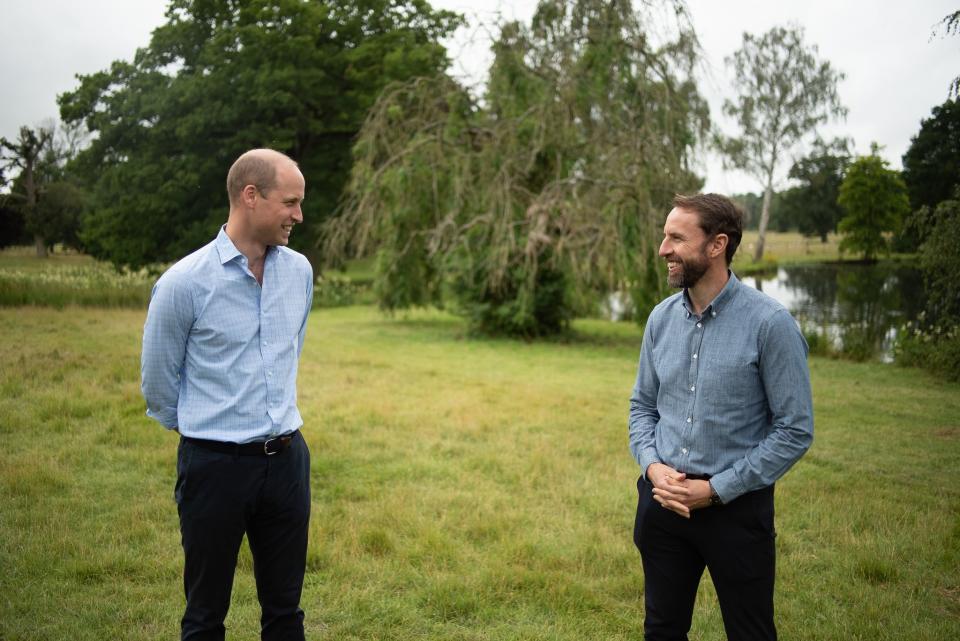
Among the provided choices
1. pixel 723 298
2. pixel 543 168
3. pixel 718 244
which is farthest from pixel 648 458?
pixel 543 168

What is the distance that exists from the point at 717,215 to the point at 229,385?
1612mm

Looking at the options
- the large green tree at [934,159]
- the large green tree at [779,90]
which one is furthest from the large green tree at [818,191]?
the large green tree at [934,159]

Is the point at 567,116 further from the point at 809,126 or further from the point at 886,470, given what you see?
the point at 809,126

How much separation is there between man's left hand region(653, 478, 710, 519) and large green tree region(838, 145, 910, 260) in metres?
26.7

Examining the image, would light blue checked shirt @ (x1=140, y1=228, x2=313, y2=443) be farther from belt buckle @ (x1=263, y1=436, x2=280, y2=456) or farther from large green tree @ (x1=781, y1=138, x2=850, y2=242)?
large green tree @ (x1=781, y1=138, x2=850, y2=242)

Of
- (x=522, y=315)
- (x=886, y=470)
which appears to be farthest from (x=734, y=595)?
(x=522, y=315)

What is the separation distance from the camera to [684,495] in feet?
7.02

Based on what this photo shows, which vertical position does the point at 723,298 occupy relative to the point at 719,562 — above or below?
above

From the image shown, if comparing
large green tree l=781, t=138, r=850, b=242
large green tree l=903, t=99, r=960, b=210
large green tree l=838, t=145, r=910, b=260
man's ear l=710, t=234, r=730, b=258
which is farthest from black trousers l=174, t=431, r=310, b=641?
large green tree l=781, t=138, r=850, b=242

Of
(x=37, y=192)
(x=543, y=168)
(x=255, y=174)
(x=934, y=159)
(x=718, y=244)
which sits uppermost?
(x=934, y=159)

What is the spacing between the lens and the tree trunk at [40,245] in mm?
10164

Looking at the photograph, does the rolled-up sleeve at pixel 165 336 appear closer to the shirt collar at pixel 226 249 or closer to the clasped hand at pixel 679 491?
the shirt collar at pixel 226 249

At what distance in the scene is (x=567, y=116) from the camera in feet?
41.5

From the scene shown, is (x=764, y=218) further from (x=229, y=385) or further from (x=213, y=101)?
(x=229, y=385)
